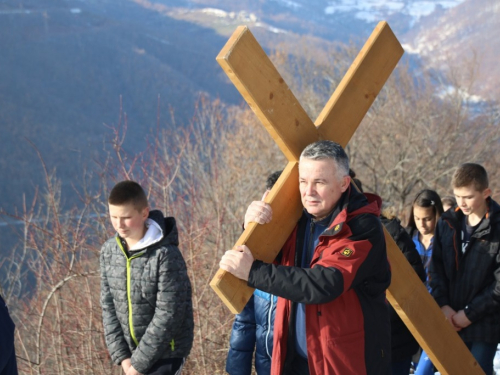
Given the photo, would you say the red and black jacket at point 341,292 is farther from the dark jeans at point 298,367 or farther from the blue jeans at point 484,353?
the blue jeans at point 484,353

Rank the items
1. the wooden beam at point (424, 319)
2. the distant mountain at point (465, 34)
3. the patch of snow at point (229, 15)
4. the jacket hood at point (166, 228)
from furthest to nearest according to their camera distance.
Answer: the patch of snow at point (229, 15) → the distant mountain at point (465, 34) → the jacket hood at point (166, 228) → the wooden beam at point (424, 319)

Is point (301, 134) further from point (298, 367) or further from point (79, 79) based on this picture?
point (79, 79)

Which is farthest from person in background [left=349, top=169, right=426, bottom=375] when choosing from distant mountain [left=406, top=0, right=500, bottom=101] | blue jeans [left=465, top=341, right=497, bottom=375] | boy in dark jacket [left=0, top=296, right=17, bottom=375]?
distant mountain [left=406, top=0, right=500, bottom=101]

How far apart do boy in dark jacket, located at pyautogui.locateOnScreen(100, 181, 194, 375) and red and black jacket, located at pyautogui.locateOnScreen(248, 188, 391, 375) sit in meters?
0.82

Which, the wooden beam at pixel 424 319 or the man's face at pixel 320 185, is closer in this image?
the man's face at pixel 320 185

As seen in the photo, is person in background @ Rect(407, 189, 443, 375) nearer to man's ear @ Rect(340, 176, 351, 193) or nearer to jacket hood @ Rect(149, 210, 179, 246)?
jacket hood @ Rect(149, 210, 179, 246)

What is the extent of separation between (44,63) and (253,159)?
236 ft

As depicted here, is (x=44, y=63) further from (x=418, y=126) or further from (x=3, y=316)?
(x=3, y=316)

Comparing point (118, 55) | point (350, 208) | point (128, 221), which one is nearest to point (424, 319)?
point (350, 208)

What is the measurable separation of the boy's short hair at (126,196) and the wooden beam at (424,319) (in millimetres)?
1300

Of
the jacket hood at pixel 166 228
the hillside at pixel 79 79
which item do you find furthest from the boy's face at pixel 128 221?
the hillside at pixel 79 79

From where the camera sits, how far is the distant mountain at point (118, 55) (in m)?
72.9

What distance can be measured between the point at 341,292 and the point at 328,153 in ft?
1.72

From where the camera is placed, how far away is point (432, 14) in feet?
364
